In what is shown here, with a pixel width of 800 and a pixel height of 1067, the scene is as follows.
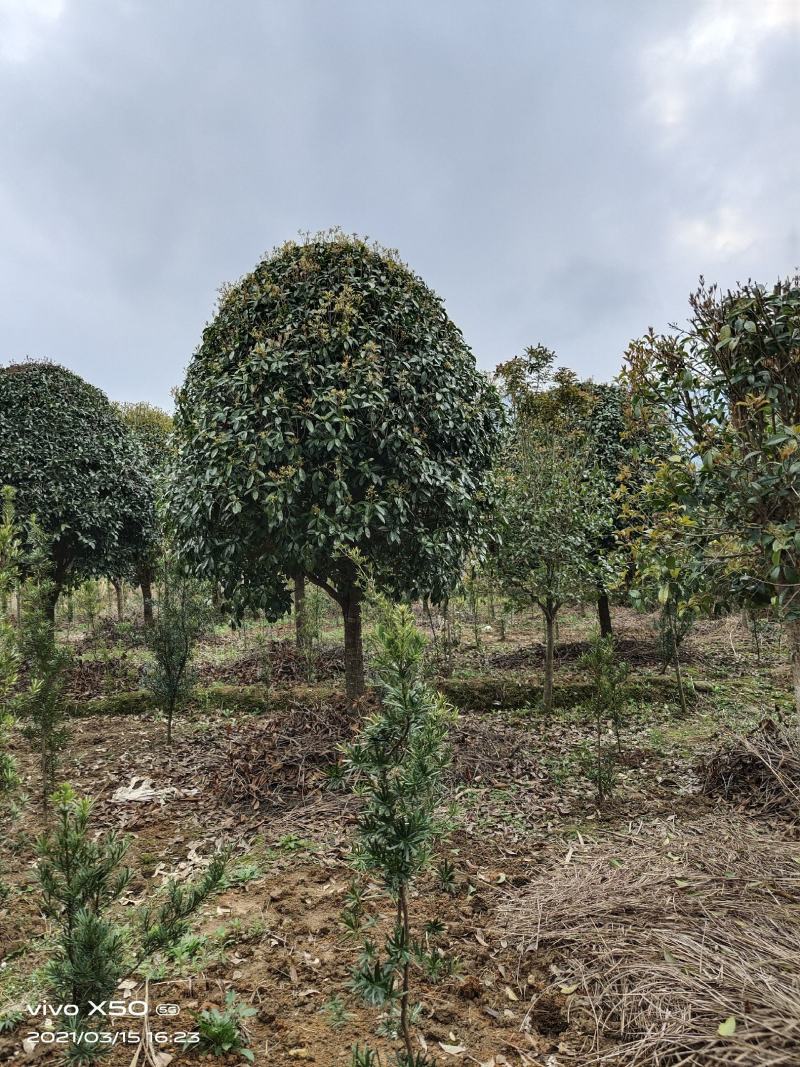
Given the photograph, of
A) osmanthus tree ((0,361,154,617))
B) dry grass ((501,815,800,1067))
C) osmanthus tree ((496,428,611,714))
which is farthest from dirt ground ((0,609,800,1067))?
osmanthus tree ((0,361,154,617))

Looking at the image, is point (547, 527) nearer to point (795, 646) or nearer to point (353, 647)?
point (353, 647)

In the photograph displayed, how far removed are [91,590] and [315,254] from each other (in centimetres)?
816

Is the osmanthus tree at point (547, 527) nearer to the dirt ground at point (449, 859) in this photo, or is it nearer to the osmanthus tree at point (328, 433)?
the dirt ground at point (449, 859)

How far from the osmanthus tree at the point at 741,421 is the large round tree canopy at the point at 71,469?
9.31 metres

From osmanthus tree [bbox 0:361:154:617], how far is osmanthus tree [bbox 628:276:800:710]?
927 cm

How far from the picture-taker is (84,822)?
2.14 m

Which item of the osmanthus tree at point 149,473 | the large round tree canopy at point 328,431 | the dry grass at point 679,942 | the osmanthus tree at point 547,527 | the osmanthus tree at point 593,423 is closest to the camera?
the dry grass at point 679,942

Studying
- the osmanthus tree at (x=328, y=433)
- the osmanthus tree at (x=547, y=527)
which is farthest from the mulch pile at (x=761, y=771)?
the osmanthus tree at (x=328, y=433)

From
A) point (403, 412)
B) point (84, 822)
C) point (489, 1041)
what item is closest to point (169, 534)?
point (403, 412)

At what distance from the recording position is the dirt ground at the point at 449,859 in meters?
2.70

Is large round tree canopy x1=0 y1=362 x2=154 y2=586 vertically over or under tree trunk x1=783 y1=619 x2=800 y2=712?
over

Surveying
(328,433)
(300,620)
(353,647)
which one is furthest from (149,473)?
(328,433)

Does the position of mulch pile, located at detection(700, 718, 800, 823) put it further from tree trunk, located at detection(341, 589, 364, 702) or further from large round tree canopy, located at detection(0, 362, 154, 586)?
large round tree canopy, located at detection(0, 362, 154, 586)

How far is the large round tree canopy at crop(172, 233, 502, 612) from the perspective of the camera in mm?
5434
